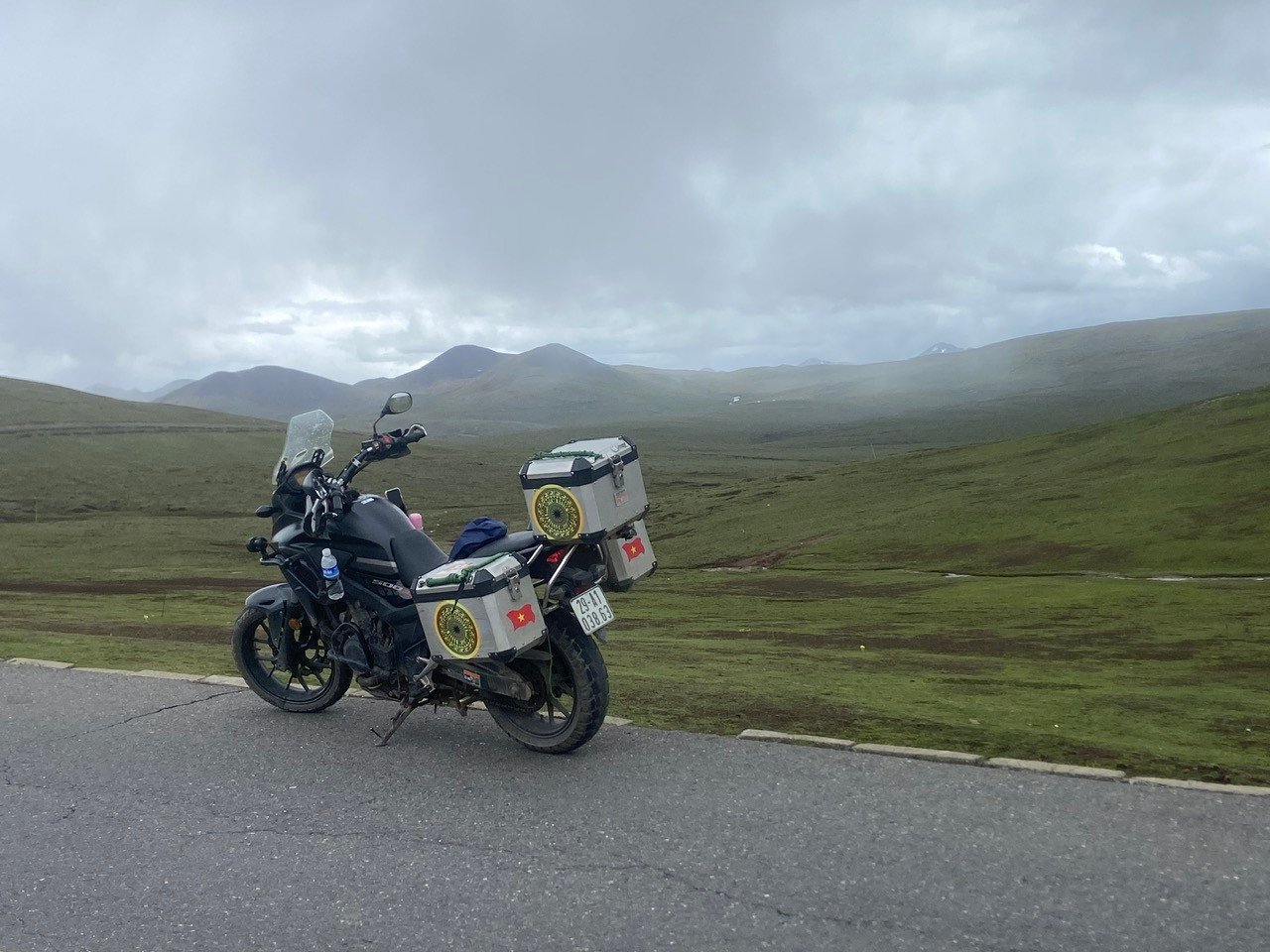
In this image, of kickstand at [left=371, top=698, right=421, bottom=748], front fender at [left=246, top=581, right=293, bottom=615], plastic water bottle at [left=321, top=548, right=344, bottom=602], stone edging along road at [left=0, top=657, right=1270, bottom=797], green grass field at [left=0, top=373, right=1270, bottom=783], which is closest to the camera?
stone edging along road at [left=0, top=657, right=1270, bottom=797]

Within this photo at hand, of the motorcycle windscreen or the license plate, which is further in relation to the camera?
the motorcycle windscreen

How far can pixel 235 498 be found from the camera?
331 feet

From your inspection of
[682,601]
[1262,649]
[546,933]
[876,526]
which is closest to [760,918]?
[546,933]

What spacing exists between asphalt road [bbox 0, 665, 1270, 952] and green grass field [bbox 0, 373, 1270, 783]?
1.43 m

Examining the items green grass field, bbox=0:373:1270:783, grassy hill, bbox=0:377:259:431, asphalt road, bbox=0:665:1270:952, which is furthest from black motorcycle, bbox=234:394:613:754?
grassy hill, bbox=0:377:259:431

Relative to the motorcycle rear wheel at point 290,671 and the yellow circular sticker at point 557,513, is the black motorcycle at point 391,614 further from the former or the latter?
the yellow circular sticker at point 557,513

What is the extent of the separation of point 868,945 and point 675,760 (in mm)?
3170

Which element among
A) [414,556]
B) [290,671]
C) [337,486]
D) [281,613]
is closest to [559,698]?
[414,556]

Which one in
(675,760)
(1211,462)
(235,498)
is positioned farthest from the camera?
(235,498)

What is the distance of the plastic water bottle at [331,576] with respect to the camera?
9609mm

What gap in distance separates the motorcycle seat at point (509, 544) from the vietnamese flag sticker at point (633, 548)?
0.82 meters

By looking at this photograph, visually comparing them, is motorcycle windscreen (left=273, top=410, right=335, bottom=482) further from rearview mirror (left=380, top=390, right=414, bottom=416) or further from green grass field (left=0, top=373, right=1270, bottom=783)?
green grass field (left=0, top=373, right=1270, bottom=783)

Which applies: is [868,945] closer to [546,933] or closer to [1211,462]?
[546,933]

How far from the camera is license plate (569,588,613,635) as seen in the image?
8.60 metres
